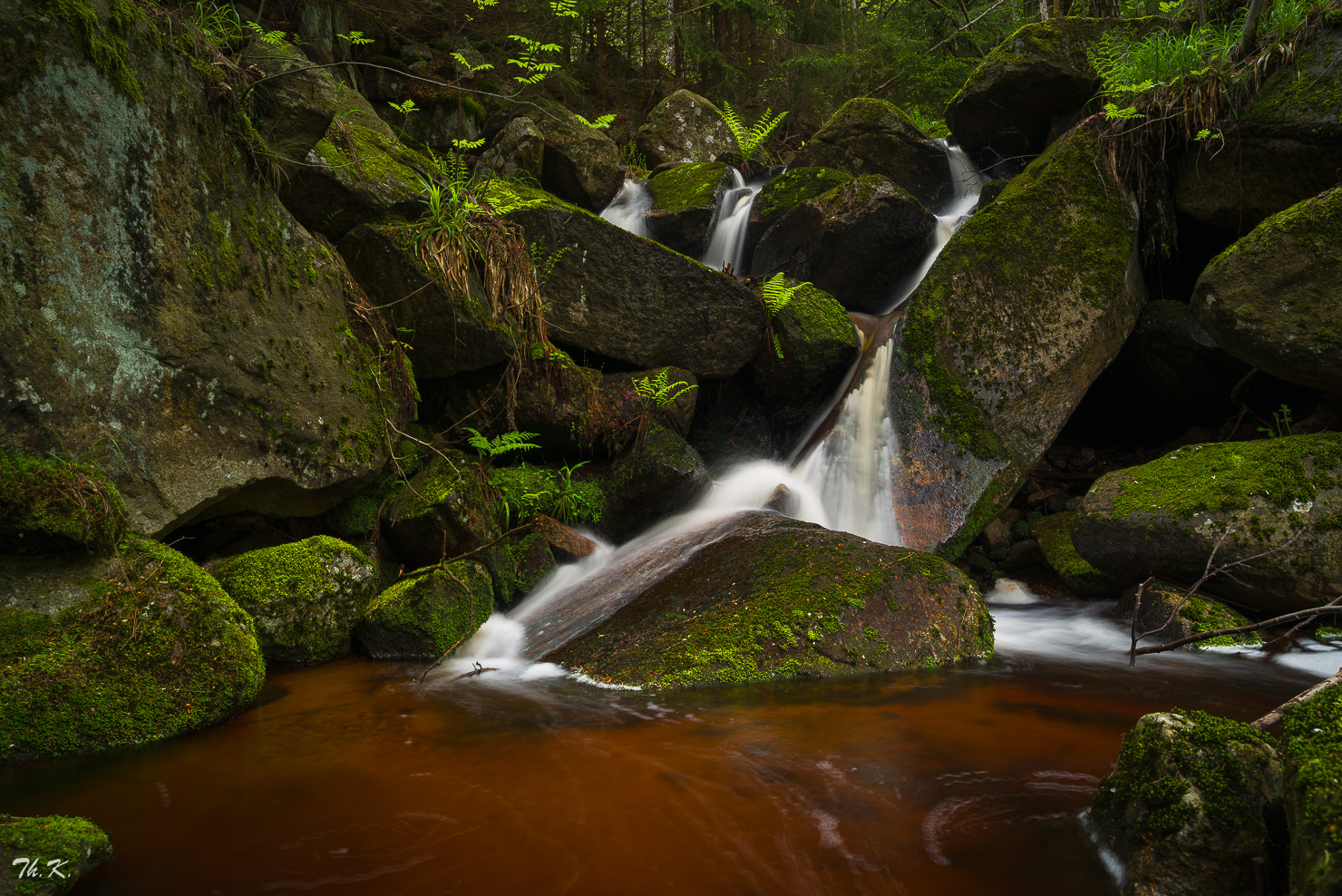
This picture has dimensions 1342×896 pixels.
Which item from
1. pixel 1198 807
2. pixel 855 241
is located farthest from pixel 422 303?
pixel 1198 807

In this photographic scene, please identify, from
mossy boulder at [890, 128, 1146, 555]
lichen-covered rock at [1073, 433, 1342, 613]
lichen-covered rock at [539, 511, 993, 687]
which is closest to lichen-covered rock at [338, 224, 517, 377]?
lichen-covered rock at [539, 511, 993, 687]

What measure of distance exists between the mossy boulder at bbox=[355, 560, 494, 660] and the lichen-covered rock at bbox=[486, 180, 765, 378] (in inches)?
112

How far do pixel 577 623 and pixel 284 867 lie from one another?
271 cm

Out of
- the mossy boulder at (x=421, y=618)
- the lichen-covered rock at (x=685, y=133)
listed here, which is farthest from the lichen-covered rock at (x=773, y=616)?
the lichen-covered rock at (x=685, y=133)

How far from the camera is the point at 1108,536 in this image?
524 centimetres

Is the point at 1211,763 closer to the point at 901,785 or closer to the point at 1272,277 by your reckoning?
the point at 901,785

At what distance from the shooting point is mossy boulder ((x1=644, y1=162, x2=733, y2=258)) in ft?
31.4

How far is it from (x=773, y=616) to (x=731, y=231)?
21.9 ft

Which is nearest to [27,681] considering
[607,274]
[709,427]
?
[607,274]

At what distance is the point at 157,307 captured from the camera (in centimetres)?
398

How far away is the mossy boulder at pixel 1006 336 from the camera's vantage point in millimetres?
6219

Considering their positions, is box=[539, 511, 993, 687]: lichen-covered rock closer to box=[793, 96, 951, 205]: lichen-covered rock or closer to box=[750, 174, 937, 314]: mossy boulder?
box=[750, 174, 937, 314]: mossy boulder

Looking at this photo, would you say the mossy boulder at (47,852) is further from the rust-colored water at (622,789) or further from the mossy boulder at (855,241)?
the mossy boulder at (855,241)

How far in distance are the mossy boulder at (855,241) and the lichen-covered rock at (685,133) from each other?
Result: 4226 millimetres
